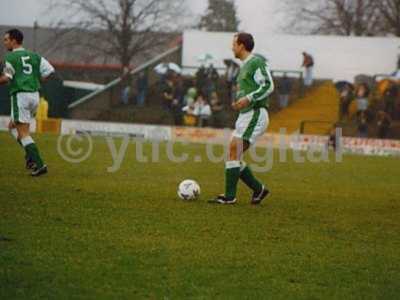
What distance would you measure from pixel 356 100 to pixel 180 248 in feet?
88.7

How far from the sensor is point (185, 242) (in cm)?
700

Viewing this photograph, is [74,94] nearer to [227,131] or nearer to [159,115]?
[159,115]

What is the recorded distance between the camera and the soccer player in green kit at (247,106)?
962 cm

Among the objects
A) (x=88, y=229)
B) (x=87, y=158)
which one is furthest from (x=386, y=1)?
(x=88, y=229)

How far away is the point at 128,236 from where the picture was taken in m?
7.13

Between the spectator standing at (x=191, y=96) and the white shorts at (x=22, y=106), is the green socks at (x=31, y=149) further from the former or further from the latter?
the spectator standing at (x=191, y=96)

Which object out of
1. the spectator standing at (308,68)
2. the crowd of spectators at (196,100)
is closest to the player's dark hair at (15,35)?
the crowd of spectators at (196,100)

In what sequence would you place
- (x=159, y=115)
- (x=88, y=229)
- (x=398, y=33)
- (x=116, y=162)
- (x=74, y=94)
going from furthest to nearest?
(x=398, y=33) → (x=74, y=94) → (x=159, y=115) → (x=116, y=162) → (x=88, y=229)

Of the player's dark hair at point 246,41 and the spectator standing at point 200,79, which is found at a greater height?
the spectator standing at point 200,79

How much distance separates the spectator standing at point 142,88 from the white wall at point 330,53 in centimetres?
431

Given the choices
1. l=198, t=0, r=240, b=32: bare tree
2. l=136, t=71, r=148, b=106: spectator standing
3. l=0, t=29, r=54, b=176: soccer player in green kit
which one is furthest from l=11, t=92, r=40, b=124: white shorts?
l=198, t=0, r=240, b=32: bare tree

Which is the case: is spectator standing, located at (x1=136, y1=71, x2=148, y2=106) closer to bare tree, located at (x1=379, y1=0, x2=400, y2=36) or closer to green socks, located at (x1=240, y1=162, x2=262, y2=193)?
bare tree, located at (x1=379, y1=0, x2=400, y2=36)

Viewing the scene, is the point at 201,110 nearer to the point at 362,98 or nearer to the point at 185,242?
the point at 362,98

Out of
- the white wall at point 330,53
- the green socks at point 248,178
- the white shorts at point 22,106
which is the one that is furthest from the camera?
the white wall at point 330,53
